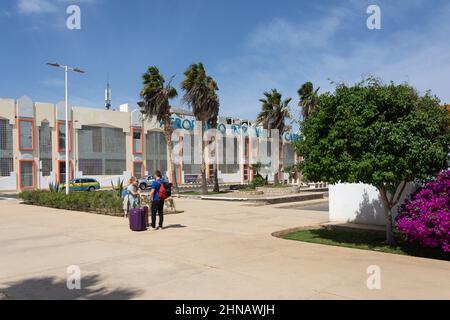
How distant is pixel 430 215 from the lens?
7664mm

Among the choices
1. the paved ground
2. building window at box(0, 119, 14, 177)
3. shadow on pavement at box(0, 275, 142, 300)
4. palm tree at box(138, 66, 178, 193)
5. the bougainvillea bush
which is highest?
palm tree at box(138, 66, 178, 193)

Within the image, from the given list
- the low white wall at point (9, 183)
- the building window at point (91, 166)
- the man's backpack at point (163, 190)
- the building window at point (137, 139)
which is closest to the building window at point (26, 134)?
the low white wall at point (9, 183)

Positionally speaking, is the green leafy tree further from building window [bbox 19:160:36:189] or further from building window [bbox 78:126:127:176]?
building window [bbox 78:126:127:176]

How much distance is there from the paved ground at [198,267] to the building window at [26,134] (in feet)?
111

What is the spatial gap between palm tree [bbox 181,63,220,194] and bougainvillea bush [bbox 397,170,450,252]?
69.2ft

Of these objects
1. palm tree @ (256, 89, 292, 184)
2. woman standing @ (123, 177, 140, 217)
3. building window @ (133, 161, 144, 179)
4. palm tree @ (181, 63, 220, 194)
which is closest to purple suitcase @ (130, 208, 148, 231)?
woman standing @ (123, 177, 140, 217)

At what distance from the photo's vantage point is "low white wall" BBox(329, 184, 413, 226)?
1273 cm

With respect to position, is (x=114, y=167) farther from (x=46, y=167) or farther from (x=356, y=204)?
(x=356, y=204)

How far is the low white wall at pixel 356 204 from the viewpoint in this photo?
1273 cm

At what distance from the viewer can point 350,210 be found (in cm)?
1348

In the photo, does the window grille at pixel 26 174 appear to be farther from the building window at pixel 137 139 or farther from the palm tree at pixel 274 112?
the palm tree at pixel 274 112

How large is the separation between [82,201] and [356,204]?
11559mm
